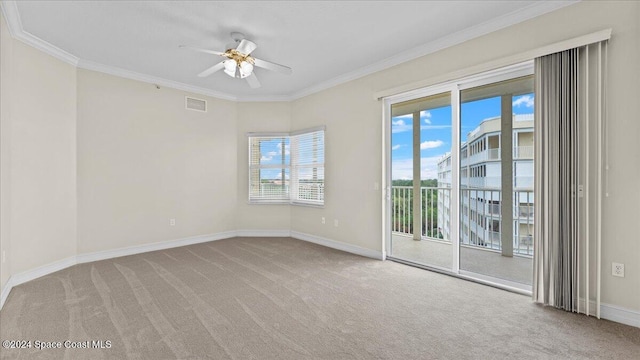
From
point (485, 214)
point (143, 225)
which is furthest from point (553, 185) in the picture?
point (143, 225)

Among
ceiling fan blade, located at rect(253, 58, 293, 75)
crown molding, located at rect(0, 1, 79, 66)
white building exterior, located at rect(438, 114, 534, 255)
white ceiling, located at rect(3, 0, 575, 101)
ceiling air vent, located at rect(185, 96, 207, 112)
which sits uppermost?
white ceiling, located at rect(3, 0, 575, 101)

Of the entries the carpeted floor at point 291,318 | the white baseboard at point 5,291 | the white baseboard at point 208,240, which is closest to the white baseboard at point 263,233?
the white baseboard at point 208,240

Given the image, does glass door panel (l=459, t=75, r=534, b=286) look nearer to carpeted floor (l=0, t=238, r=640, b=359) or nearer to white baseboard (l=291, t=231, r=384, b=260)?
carpeted floor (l=0, t=238, r=640, b=359)

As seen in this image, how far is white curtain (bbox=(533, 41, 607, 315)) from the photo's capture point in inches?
95.7

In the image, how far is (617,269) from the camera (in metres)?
2.36

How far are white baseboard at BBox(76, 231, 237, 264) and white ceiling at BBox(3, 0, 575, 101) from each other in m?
2.67

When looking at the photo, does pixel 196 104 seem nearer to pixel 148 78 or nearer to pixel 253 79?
pixel 148 78

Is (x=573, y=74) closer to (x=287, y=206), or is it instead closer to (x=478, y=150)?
(x=478, y=150)

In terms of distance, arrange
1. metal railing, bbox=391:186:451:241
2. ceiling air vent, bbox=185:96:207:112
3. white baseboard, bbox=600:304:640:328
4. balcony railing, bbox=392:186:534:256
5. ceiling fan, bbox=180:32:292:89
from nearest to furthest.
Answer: white baseboard, bbox=600:304:640:328
ceiling fan, bbox=180:32:292:89
balcony railing, bbox=392:186:534:256
metal railing, bbox=391:186:451:241
ceiling air vent, bbox=185:96:207:112

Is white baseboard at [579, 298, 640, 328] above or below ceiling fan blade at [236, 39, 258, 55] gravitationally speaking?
below

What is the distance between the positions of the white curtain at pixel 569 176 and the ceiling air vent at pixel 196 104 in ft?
16.3

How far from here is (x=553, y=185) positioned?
Result: 260 cm

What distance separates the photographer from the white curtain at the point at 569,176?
2432mm

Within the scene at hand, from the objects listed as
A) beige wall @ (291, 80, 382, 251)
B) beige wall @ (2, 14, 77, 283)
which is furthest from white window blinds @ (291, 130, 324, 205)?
beige wall @ (2, 14, 77, 283)
